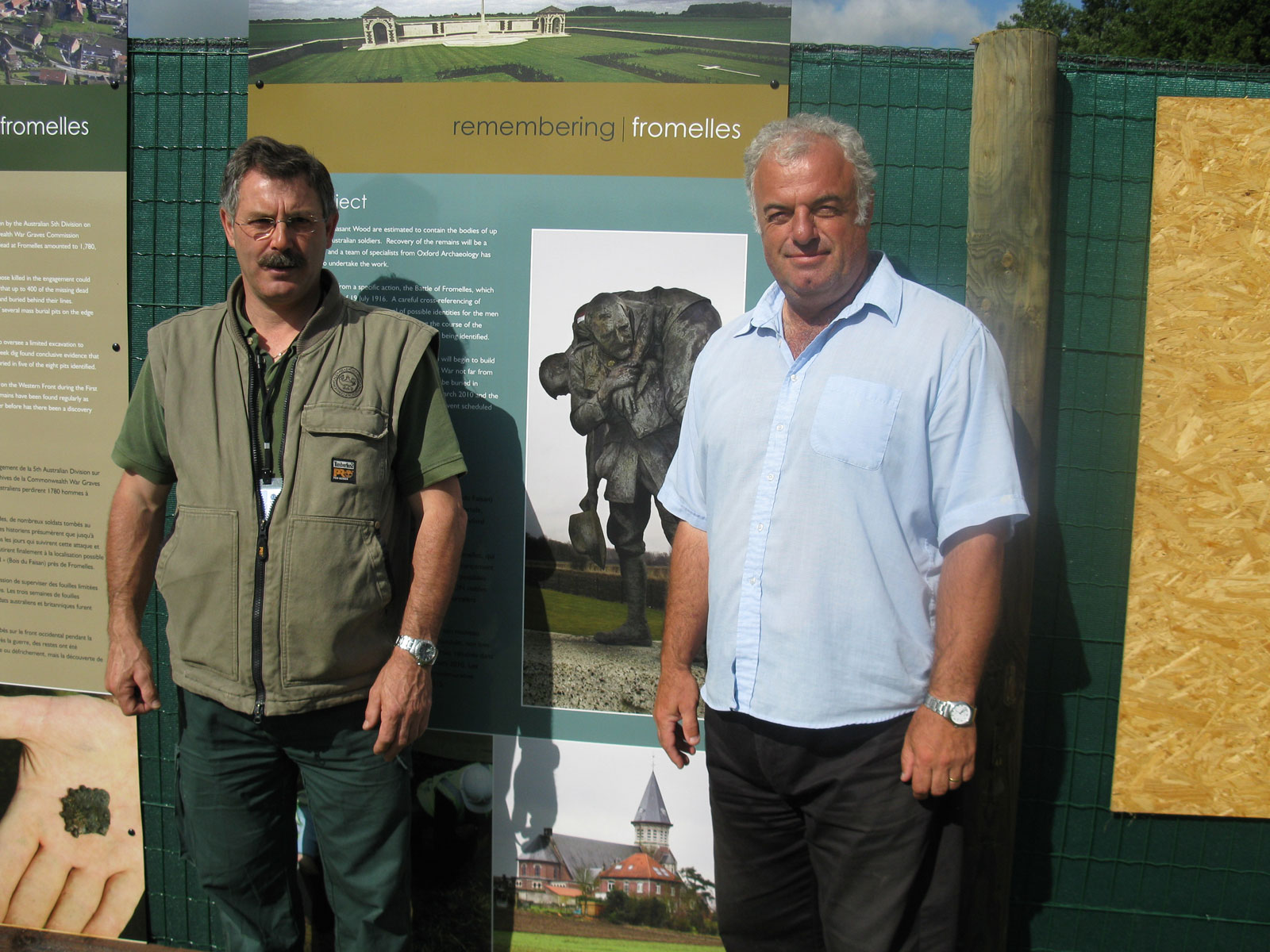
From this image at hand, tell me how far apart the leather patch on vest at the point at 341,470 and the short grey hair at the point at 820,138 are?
1.15m

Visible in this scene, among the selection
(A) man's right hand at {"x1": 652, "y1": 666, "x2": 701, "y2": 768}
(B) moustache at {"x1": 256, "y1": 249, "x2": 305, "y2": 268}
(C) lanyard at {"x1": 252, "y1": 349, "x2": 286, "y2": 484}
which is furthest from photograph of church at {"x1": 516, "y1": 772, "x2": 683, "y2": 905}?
(B) moustache at {"x1": 256, "y1": 249, "x2": 305, "y2": 268}

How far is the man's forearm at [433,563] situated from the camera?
212 centimetres

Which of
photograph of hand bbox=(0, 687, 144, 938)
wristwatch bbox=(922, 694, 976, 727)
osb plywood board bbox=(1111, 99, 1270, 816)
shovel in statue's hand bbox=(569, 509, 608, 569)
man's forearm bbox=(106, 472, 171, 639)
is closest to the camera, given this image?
wristwatch bbox=(922, 694, 976, 727)

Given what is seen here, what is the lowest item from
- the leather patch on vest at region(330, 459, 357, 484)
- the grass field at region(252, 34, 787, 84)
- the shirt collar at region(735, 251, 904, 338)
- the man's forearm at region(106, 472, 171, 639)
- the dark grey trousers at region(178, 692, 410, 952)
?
the dark grey trousers at region(178, 692, 410, 952)

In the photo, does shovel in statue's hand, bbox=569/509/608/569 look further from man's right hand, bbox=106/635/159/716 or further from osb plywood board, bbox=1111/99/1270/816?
osb plywood board, bbox=1111/99/1270/816

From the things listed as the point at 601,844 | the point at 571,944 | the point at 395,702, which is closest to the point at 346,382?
the point at 395,702

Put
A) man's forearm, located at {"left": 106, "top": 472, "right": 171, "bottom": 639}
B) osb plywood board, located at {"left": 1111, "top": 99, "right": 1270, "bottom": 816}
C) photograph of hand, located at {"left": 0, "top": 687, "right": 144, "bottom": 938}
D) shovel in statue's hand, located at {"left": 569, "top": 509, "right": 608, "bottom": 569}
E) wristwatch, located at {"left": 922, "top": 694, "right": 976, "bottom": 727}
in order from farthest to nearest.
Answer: photograph of hand, located at {"left": 0, "top": 687, "right": 144, "bottom": 938}, shovel in statue's hand, located at {"left": 569, "top": 509, "right": 608, "bottom": 569}, osb plywood board, located at {"left": 1111, "top": 99, "right": 1270, "bottom": 816}, man's forearm, located at {"left": 106, "top": 472, "right": 171, "bottom": 639}, wristwatch, located at {"left": 922, "top": 694, "right": 976, "bottom": 727}

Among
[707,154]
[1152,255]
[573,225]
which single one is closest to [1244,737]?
[1152,255]

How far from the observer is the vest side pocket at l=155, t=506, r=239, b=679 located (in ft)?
6.86

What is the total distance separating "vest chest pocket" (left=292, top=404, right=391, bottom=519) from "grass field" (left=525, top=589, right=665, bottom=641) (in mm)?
748

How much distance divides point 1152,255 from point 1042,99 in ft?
1.75

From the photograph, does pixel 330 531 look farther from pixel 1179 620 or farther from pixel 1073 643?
pixel 1179 620

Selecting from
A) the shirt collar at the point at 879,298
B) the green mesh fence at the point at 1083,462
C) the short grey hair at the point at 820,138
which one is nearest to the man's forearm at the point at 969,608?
the shirt collar at the point at 879,298

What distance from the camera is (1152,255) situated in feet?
8.13
